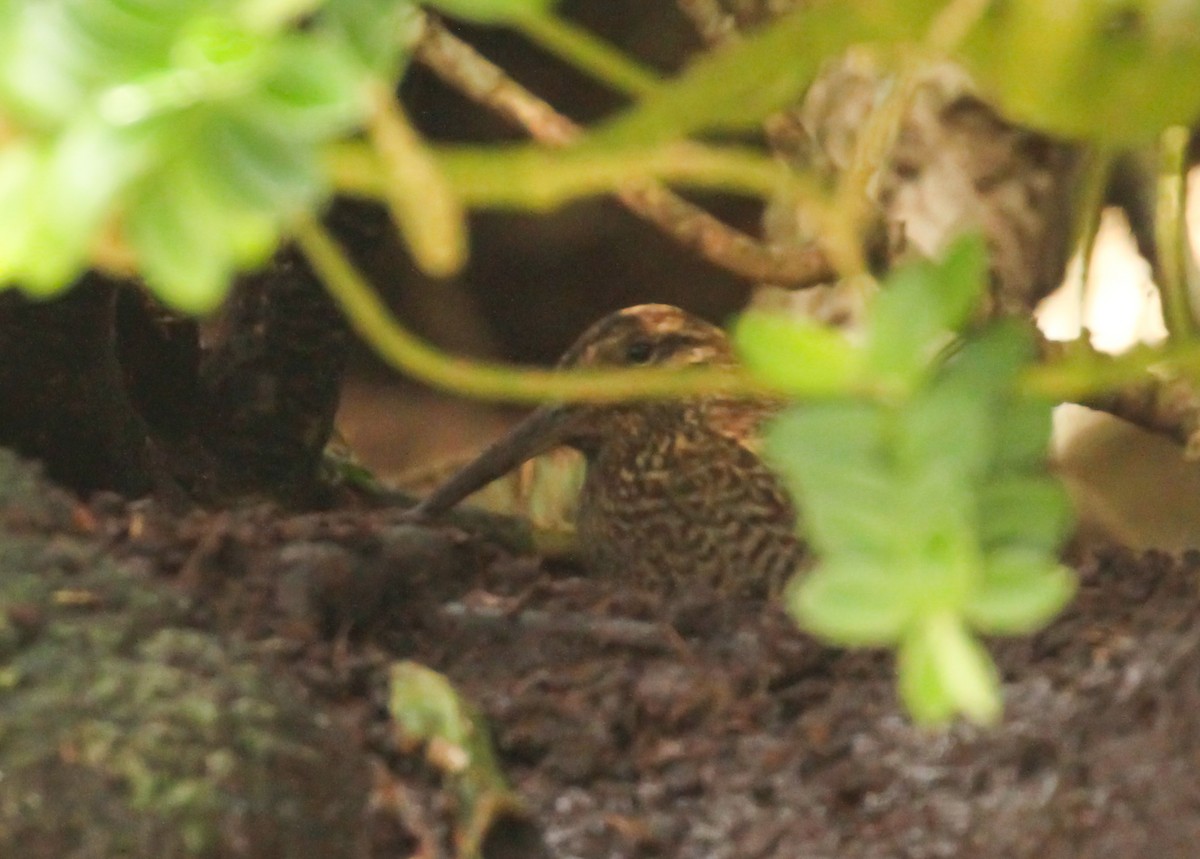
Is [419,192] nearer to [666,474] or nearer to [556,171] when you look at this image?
[556,171]

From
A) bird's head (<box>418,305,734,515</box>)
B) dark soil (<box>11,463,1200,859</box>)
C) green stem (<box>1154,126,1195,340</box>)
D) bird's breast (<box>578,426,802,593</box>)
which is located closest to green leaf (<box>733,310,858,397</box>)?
green stem (<box>1154,126,1195,340</box>)

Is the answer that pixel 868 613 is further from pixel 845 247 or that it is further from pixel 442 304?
pixel 442 304

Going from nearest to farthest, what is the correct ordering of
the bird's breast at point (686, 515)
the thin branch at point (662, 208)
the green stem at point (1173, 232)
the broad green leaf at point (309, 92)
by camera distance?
the broad green leaf at point (309, 92), the green stem at point (1173, 232), the thin branch at point (662, 208), the bird's breast at point (686, 515)

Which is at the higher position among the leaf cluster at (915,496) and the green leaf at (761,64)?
the green leaf at (761,64)

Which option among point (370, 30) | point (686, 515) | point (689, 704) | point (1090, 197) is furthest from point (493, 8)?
point (686, 515)

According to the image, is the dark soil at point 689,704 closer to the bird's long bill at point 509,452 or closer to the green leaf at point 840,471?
the bird's long bill at point 509,452

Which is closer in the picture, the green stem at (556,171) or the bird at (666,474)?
the green stem at (556,171)

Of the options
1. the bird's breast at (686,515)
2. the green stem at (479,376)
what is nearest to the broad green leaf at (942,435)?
the green stem at (479,376)
